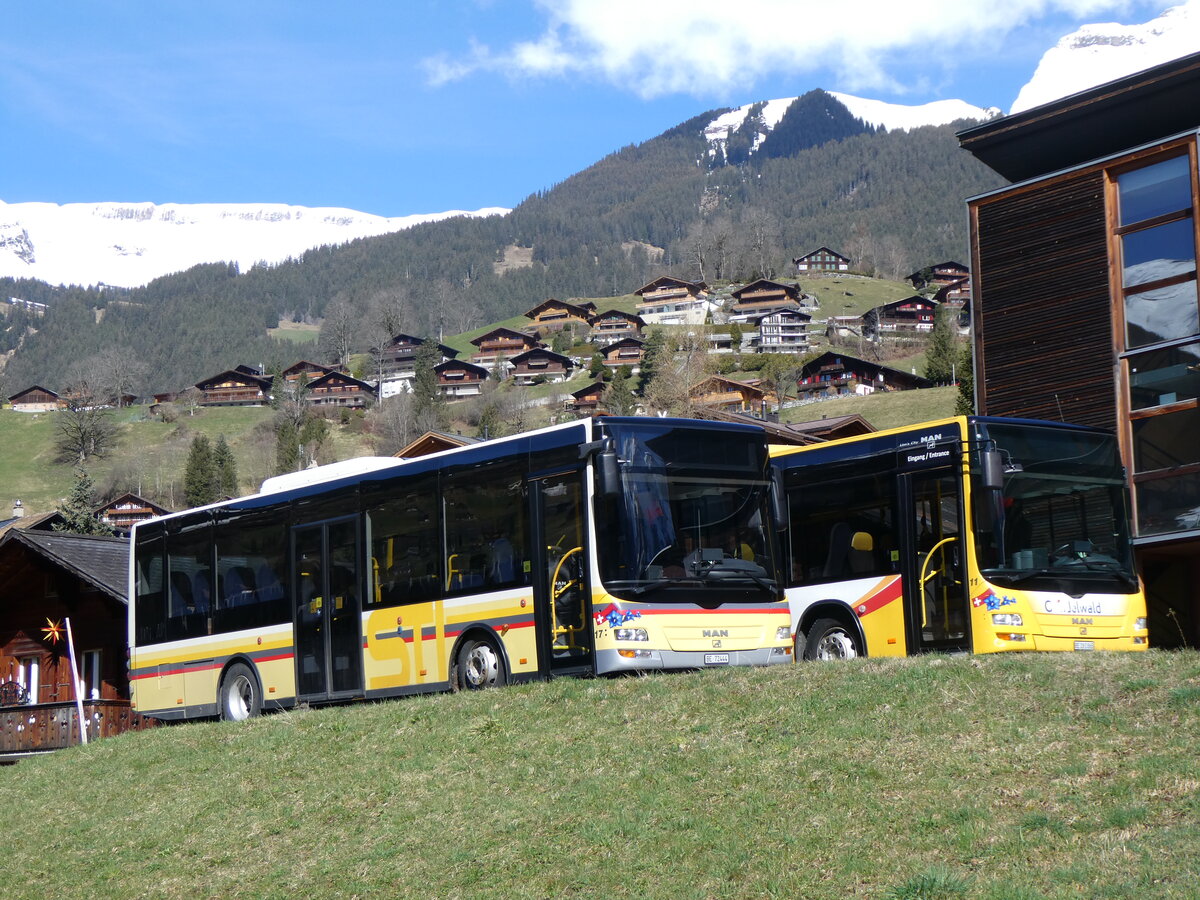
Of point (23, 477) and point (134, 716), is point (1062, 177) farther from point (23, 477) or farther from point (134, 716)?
point (23, 477)

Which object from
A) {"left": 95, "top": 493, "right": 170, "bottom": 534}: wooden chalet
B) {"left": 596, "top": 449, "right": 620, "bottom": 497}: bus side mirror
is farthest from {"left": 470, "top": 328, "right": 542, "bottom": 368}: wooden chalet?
{"left": 596, "top": 449, "right": 620, "bottom": 497}: bus side mirror

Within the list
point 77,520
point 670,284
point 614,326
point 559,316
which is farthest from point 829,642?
point 559,316

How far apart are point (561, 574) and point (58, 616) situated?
78.1 feet

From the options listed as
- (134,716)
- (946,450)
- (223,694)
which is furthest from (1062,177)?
(134,716)

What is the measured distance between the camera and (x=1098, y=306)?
2827 centimetres

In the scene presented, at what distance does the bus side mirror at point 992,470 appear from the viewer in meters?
16.6

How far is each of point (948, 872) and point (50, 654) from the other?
3238cm

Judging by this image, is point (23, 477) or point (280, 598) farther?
point (23, 477)

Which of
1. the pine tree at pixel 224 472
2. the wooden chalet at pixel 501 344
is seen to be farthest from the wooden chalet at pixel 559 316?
the pine tree at pixel 224 472

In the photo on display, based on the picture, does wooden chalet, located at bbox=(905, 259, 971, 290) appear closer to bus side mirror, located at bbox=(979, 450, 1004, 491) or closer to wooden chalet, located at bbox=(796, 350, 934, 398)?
wooden chalet, located at bbox=(796, 350, 934, 398)

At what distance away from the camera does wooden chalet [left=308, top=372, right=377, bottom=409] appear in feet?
515

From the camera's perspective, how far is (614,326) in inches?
6855

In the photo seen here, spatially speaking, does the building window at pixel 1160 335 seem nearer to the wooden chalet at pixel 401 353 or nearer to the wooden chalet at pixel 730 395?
the wooden chalet at pixel 730 395

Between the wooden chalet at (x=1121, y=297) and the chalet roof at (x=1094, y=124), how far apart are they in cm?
4
